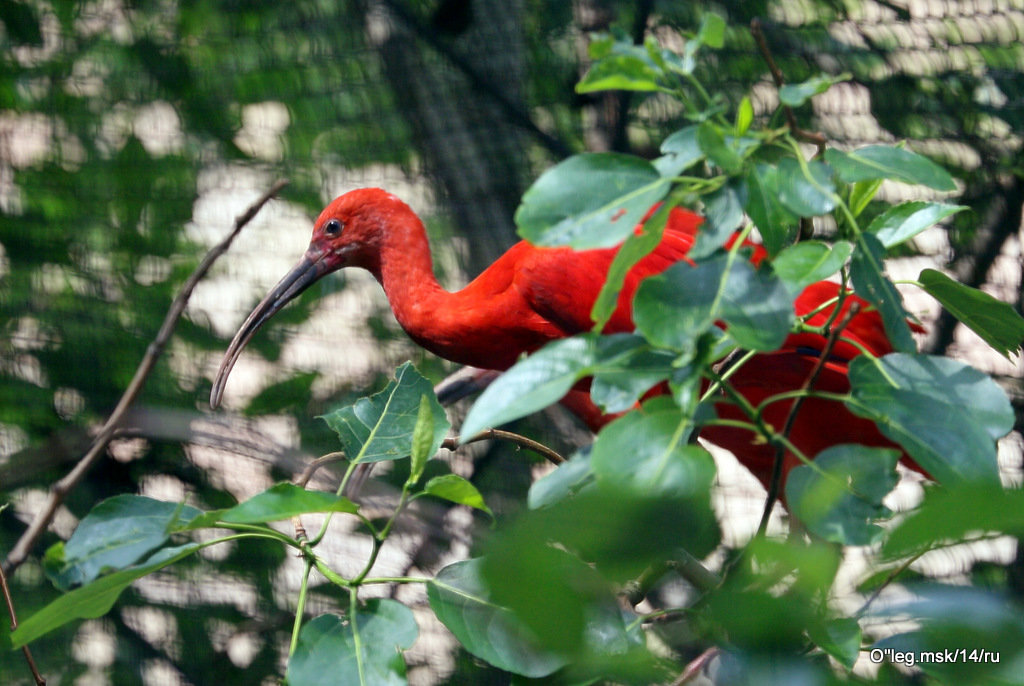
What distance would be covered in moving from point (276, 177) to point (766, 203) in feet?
5.04

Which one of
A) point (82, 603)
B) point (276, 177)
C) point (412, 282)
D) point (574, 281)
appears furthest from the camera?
point (276, 177)

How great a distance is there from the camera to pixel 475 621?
506 mm

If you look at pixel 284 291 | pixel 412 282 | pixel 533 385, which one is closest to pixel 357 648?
pixel 533 385

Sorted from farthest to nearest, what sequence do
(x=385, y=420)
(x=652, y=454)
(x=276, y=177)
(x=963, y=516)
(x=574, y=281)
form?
(x=276, y=177), (x=574, y=281), (x=385, y=420), (x=652, y=454), (x=963, y=516)

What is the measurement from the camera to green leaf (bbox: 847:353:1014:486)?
39cm

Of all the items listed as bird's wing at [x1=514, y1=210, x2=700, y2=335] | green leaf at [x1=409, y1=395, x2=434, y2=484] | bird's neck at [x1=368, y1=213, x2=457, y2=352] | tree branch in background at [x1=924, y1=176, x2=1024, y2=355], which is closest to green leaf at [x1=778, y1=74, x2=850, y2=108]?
green leaf at [x1=409, y1=395, x2=434, y2=484]

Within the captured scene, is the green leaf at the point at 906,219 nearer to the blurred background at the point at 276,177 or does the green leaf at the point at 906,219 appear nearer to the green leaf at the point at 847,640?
the green leaf at the point at 847,640

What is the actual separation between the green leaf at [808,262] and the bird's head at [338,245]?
2.94 ft

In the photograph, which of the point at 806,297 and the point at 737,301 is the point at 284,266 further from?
the point at 737,301

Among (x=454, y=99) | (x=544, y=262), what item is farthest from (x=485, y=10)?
(x=544, y=262)

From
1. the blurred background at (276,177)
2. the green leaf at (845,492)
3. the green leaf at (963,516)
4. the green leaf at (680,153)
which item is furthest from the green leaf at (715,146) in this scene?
the blurred background at (276,177)

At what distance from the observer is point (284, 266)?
1854 mm

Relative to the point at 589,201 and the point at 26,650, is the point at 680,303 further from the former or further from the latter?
the point at 26,650

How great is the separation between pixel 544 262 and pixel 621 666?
0.93 metres
